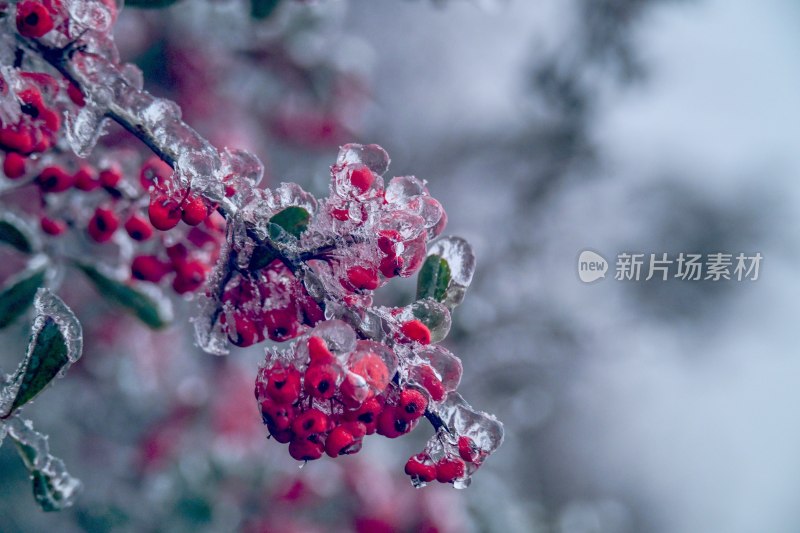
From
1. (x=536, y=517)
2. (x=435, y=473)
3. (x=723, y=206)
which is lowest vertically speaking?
(x=435, y=473)

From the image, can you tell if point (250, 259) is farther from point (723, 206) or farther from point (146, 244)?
point (723, 206)

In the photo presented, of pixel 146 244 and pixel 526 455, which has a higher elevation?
pixel 526 455

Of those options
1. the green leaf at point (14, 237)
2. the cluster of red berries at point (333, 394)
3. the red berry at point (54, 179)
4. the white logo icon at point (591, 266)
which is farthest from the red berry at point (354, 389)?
the white logo icon at point (591, 266)

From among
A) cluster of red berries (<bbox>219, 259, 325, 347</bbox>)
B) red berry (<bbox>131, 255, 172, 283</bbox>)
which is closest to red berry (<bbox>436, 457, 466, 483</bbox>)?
cluster of red berries (<bbox>219, 259, 325, 347</bbox>)

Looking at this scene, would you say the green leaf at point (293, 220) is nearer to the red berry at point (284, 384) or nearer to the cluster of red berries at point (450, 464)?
the red berry at point (284, 384)

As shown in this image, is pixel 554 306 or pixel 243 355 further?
pixel 554 306

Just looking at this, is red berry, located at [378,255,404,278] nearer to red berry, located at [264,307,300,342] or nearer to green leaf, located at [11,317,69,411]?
red berry, located at [264,307,300,342]

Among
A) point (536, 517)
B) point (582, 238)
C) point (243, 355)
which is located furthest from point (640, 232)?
point (243, 355)

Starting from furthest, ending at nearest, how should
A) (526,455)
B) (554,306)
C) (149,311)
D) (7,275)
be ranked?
(526,455), (554,306), (7,275), (149,311)
